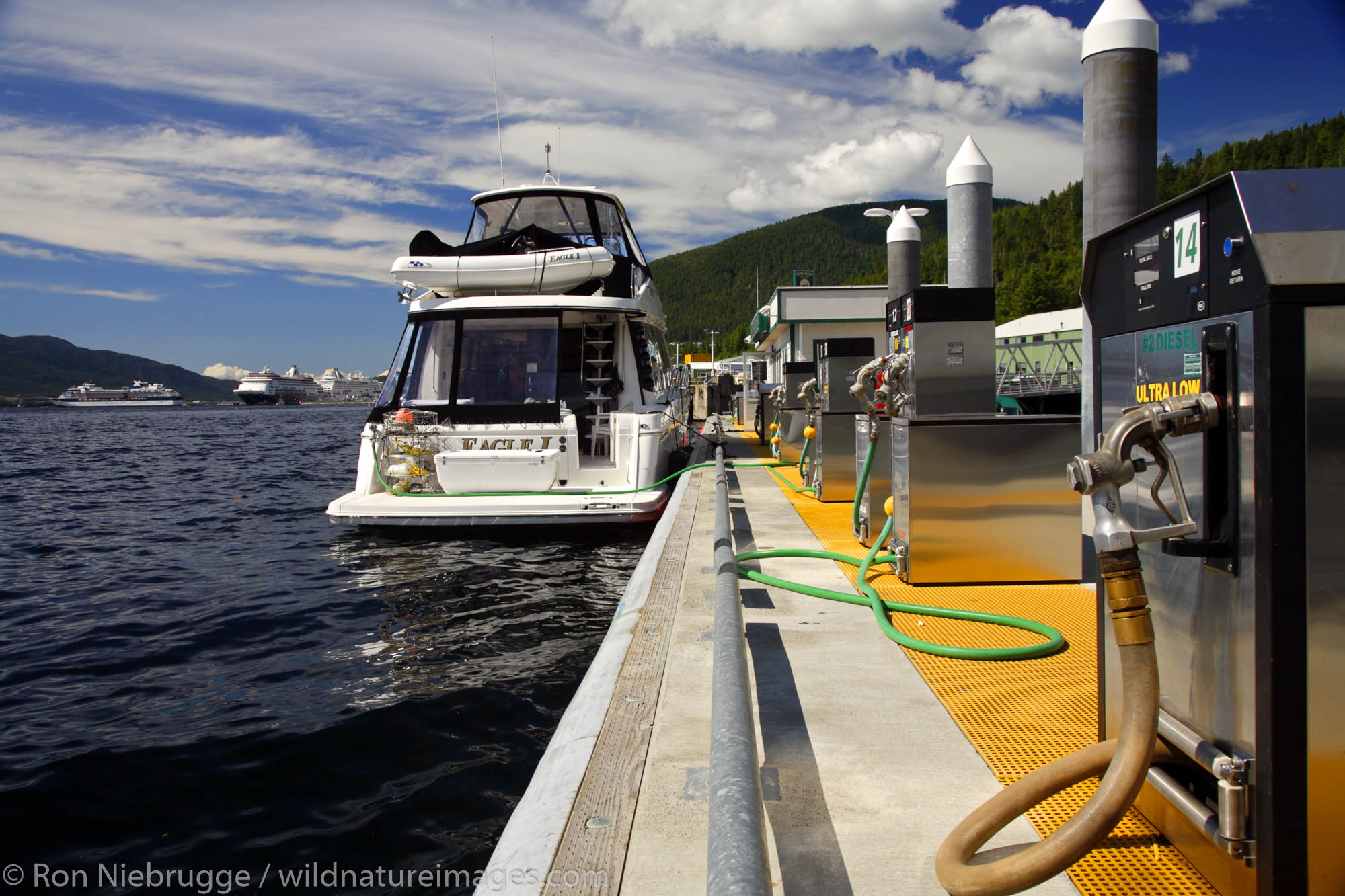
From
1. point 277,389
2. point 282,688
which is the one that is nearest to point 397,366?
point 282,688

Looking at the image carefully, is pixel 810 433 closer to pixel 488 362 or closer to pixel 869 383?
pixel 869 383

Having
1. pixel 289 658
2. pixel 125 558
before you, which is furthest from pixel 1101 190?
pixel 125 558

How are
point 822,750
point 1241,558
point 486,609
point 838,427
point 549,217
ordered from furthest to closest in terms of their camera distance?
point 549,217 → point 838,427 → point 486,609 → point 822,750 → point 1241,558

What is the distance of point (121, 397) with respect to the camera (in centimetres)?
15300

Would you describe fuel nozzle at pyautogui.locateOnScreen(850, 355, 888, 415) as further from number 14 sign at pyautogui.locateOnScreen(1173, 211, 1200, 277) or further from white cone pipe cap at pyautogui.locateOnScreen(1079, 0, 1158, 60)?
number 14 sign at pyautogui.locateOnScreen(1173, 211, 1200, 277)

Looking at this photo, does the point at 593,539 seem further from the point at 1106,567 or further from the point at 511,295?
the point at 1106,567

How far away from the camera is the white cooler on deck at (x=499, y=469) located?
30.5 ft

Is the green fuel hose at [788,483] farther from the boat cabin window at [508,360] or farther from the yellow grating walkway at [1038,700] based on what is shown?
the yellow grating walkway at [1038,700]

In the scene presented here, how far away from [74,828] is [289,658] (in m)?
2.18

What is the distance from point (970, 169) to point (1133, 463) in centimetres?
851

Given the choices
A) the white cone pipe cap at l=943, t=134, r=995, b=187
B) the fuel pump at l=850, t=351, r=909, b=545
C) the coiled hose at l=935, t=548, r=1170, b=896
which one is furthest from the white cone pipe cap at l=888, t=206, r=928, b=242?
the coiled hose at l=935, t=548, r=1170, b=896

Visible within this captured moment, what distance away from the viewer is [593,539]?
9656 mm

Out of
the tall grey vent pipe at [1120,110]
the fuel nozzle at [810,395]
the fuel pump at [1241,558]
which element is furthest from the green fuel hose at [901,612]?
the fuel nozzle at [810,395]

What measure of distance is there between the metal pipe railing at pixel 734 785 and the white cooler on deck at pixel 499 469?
6.61 meters
